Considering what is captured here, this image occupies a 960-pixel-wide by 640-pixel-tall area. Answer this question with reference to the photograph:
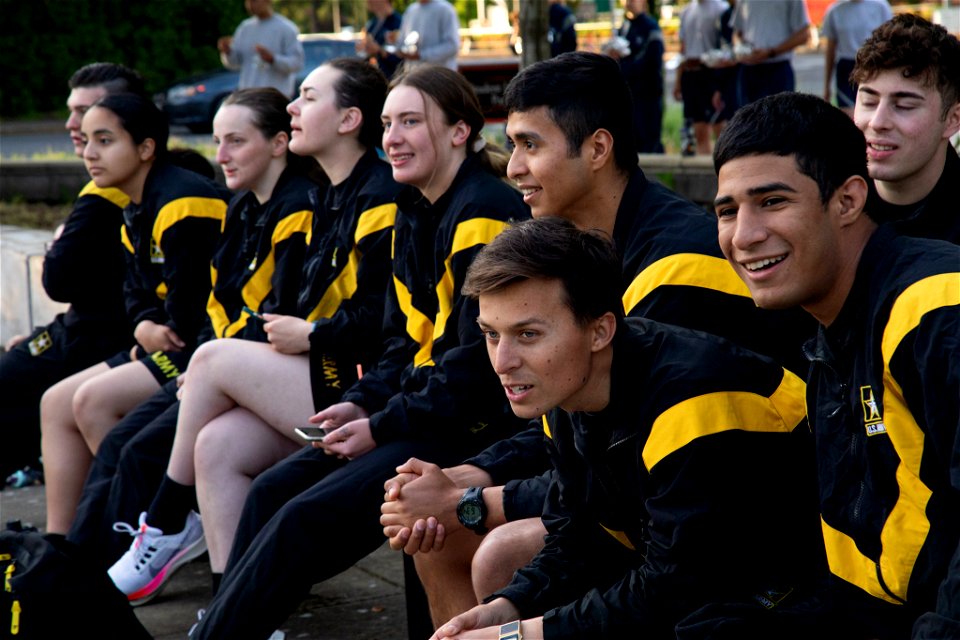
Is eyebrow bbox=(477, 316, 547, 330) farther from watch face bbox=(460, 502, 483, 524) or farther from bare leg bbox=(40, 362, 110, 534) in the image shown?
bare leg bbox=(40, 362, 110, 534)

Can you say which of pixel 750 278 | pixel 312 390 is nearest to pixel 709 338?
pixel 750 278

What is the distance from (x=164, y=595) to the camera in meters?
4.95

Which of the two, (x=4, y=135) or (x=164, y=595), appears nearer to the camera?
(x=164, y=595)

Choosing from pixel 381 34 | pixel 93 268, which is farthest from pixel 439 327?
pixel 381 34

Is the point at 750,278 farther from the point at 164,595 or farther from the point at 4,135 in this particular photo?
the point at 4,135

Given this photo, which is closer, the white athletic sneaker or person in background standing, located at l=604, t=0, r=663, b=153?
the white athletic sneaker

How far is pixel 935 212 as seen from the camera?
354 cm

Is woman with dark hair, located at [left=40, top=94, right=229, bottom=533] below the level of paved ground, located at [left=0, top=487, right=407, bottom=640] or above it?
above

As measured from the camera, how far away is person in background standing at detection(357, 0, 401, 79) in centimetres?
1109

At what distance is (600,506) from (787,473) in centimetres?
43

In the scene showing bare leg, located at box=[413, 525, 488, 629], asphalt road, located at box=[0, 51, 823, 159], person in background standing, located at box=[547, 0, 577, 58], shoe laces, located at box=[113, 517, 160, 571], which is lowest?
asphalt road, located at box=[0, 51, 823, 159]

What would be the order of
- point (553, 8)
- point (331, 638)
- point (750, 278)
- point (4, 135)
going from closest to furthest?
point (750, 278) < point (331, 638) < point (553, 8) < point (4, 135)

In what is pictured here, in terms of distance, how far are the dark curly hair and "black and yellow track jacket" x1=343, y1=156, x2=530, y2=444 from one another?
1134 millimetres

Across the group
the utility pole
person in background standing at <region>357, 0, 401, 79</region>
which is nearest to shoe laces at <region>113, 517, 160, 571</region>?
the utility pole
